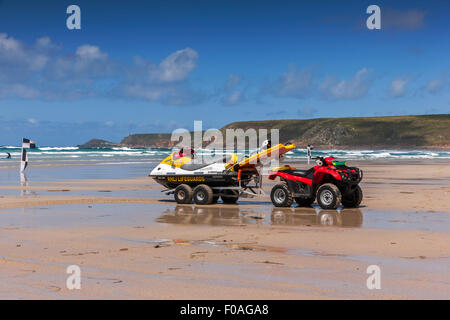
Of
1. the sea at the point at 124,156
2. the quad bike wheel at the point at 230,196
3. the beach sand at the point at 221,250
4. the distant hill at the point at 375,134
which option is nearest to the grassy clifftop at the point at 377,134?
the distant hill at the point at 375,134

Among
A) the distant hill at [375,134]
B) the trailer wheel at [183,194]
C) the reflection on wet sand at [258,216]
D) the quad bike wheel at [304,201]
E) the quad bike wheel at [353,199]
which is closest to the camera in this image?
the reflection on wet sand at [258,216]

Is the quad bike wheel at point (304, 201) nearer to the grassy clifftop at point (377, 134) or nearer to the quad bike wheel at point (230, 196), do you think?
the quad bike wheel at point (230, 196)

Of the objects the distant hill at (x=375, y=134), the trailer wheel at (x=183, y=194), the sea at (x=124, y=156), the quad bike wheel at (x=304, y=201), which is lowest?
the quad bike wheel at (x=304, y=201)

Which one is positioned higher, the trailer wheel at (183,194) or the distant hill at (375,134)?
the distant hill at (375,134)

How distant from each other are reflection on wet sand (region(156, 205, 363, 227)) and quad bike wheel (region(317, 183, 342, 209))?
0.79 ft

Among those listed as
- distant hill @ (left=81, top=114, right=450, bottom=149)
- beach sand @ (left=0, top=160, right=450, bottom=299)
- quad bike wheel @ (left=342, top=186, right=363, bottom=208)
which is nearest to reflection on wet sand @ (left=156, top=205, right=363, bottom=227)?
beach sand @ (left=0, top=160, right=450, bottom=299)

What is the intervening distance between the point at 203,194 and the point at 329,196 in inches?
130

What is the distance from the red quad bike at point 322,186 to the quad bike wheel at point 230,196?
1138mm

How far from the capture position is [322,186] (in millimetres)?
13719

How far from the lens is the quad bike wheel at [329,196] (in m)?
13.4

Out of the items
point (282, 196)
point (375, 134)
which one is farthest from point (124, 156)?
point (375, 134)

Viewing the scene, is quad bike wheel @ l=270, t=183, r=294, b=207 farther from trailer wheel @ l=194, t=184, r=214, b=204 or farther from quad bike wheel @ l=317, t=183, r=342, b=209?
trailer wheel @ l=194, t=184, r=214, b=204

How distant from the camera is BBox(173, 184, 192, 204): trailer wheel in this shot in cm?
1497
